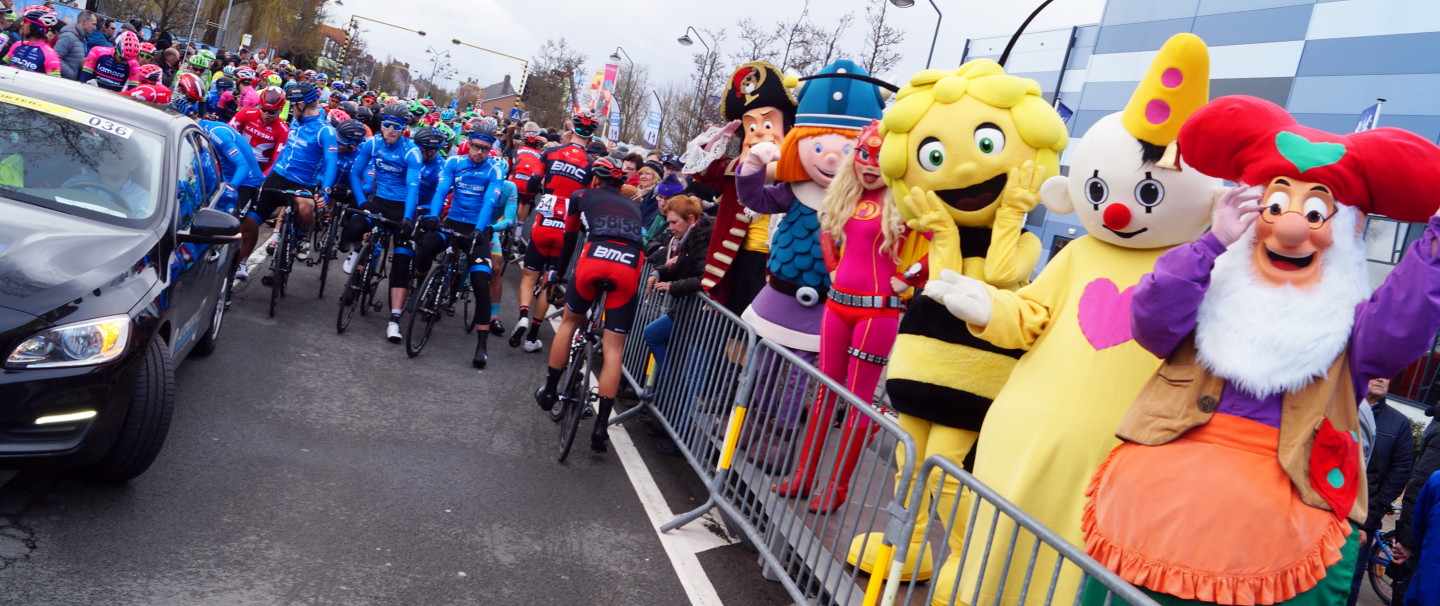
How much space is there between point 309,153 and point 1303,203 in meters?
8.88

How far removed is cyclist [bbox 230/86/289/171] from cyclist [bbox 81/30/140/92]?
3.43m

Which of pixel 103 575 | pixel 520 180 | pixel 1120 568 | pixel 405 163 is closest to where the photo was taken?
pixel 1120 568

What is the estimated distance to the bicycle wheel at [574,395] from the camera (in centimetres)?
626

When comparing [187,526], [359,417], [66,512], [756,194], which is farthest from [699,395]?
[66,512]

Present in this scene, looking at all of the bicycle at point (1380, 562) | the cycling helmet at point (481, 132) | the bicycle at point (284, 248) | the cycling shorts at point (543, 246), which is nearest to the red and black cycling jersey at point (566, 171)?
the cycling shorts at point (543, 246)

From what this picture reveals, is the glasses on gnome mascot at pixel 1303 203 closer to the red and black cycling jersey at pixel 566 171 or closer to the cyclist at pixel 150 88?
the red and black cycling jersey at pixel 566 171

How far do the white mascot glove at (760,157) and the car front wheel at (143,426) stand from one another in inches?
123

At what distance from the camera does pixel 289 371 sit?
23.5 feet

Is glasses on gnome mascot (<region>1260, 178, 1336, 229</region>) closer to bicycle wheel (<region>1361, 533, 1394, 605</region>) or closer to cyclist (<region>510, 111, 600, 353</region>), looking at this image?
bicycle wheel (<region>1361, 533, 1394, 605</region>)

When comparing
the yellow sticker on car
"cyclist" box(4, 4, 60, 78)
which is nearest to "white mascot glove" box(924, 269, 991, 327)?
the yellow sticker on car

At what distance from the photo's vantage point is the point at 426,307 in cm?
862

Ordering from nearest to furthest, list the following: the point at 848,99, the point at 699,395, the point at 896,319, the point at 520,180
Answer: the point at 896,319 < the point at 848,99 < the point at 699,395 < the point at 520,180

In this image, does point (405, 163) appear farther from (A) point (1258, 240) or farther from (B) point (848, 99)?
(A) point (1258, 240)

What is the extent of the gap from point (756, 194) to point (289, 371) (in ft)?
11.8
